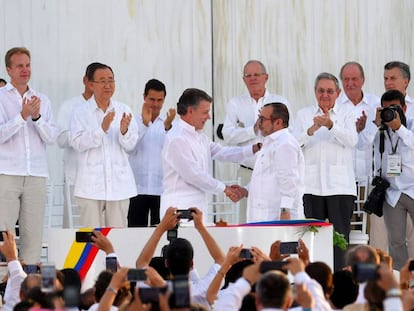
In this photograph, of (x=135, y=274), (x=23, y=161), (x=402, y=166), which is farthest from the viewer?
(x=402, y=166)

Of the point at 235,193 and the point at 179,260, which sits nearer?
the point at 179,260

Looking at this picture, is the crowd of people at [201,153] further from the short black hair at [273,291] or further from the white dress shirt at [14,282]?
the short black hair at [273,291]

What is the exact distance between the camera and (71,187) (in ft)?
43.0

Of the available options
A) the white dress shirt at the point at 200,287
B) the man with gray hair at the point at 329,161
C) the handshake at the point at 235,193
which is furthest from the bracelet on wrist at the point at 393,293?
the man with gray hair at the point at 329,161

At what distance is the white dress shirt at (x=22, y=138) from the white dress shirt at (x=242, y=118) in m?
1.73

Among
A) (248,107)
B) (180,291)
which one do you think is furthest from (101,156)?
(180,291)

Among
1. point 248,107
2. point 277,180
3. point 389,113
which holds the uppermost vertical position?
point 248,107

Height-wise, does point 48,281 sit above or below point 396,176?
below

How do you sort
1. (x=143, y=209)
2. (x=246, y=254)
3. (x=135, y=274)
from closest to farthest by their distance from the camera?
(x=135, y=274) → (x=246, y=254) → (x=143, y=209)

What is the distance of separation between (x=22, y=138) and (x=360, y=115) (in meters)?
3.08

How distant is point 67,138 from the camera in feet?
41.0

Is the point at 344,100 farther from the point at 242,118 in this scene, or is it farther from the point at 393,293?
the point at 393,293

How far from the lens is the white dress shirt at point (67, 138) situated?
1255 cm

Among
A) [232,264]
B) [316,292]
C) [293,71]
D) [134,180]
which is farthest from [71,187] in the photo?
[316,292]
